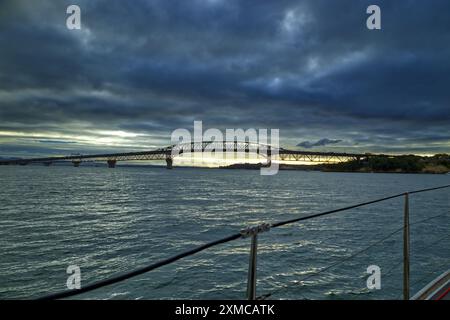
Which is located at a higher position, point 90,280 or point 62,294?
point 62,294

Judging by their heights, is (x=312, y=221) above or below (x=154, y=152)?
below

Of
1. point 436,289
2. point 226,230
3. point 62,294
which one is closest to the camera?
point 62,294

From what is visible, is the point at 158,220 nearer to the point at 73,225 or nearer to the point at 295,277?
the point at 73,225

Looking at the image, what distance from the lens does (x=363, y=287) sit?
8844 mm

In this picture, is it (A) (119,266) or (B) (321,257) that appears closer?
(A) (119,266)

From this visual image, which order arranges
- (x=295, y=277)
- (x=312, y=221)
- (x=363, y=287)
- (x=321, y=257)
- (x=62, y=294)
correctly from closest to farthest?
(x=62, y=294) < (x=363, y=287) < (x=295, y=277) < (x=321, y=257) < (x=312, y=221)

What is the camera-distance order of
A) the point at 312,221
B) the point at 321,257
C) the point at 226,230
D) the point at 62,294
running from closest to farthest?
the point at 62,294 → the point at 321,257 → the point at 226,230 → the point at 312,221

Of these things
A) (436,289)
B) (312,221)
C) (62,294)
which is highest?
(62,294)

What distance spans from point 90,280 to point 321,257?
820 centimetres

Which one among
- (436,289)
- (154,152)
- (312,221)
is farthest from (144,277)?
Answer: (154,152)

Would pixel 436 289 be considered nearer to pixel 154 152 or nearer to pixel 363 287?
pixel 363 287

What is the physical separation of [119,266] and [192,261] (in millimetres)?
2511

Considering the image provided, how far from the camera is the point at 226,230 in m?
17.0

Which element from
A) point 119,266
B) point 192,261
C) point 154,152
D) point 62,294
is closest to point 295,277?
point 192,261
